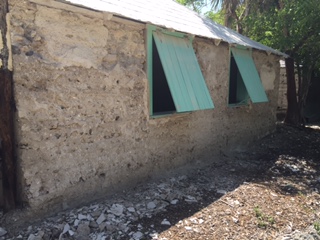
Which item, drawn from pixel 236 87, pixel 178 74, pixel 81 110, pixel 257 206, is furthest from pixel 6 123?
pixel 236 87

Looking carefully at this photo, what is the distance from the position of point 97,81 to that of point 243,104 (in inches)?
173

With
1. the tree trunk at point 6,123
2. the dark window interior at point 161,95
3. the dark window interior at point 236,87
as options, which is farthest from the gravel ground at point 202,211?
the dark window interior at point 236,87

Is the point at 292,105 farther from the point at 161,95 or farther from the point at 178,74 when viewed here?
the point at 178,74

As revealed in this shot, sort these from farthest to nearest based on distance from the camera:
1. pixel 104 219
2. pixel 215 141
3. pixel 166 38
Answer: pixel 215 141 < pixel 166 38 < pixel 104 219

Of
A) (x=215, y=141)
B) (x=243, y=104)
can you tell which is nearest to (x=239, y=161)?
(x=215, y=141)

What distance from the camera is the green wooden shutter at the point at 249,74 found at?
674 centimetres

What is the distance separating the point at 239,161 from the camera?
6387mm

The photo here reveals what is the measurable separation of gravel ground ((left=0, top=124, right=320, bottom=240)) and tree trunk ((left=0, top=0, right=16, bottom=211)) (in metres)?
0.25

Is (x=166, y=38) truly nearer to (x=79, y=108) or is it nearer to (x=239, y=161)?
(x=79, y=108)

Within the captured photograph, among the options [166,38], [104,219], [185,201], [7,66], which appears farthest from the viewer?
[166,38]

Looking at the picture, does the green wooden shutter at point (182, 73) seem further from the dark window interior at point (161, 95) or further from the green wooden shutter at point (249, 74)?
the green wooden shutter at point (249, 74)

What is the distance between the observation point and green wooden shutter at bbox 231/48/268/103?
6742 mm

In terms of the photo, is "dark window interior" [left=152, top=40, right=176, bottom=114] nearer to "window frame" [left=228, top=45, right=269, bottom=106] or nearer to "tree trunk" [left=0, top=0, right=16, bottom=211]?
"window frame" [left=228, top=45, right=269, bottom=106]

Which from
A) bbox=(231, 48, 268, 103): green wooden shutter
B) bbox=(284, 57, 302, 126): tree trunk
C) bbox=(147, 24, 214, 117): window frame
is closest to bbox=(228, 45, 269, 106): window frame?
bbox=(231, 48, 268, 103): green wooden shutter
